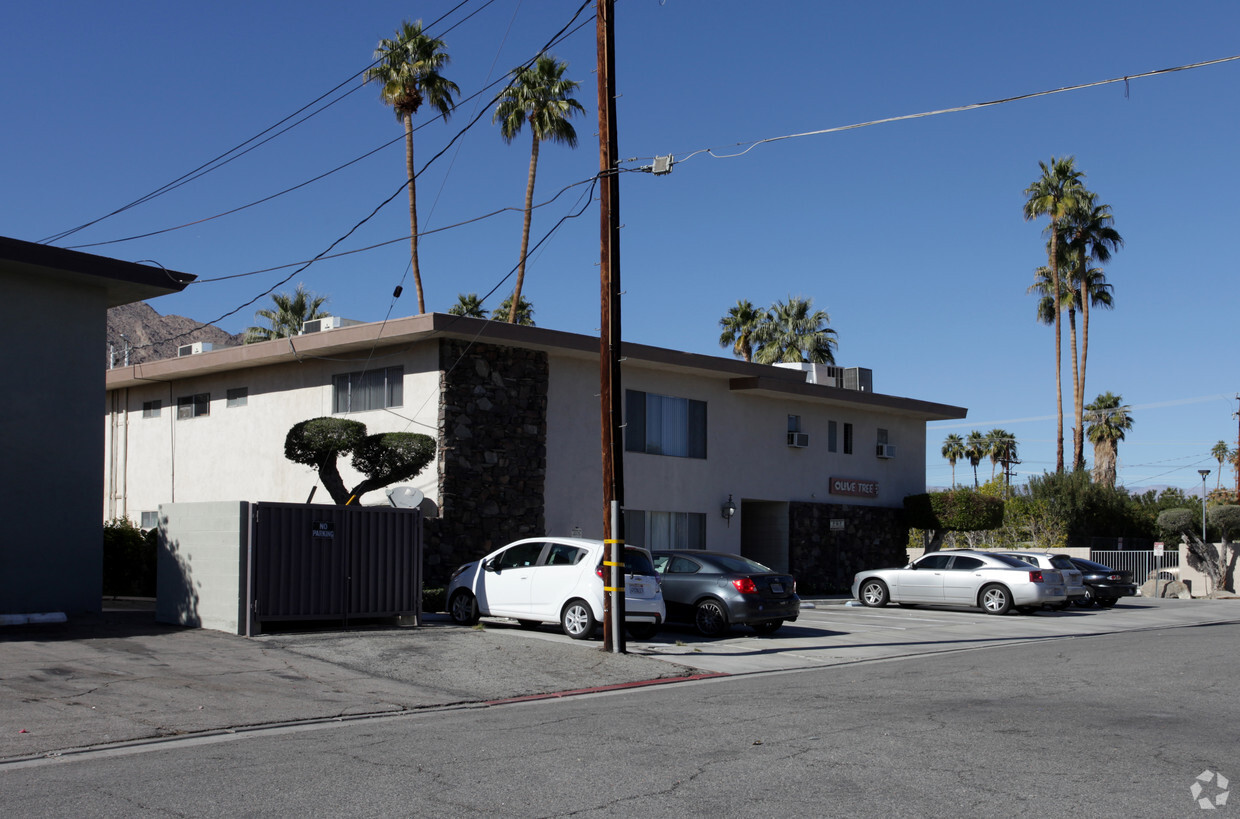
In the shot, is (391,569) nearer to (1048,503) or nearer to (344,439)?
(344,439)

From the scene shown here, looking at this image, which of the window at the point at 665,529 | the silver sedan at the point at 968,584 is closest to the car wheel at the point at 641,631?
the window at the point at 665,529

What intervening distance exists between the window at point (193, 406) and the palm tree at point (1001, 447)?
2734 inches

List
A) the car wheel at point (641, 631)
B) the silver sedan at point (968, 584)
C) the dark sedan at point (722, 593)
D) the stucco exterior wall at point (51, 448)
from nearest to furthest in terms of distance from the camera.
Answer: the stucco exterior wall at point (51, 448) → the car wheel at point (641, 631) → the dark sedan at point (722, 593) → the silver sedan at point (968, 584)

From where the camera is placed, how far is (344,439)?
68.7 ft

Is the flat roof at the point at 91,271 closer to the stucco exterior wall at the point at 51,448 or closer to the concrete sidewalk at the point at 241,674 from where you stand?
the stucco exterior wall at the point at 51,448

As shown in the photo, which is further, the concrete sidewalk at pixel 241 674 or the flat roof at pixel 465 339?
the flat roof at pixel 465 339

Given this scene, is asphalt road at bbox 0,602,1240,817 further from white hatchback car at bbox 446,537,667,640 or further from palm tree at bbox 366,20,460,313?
palm tree at bbox 366,20,460,313

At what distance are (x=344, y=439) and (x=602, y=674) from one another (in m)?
8.80

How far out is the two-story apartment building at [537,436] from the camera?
75.5 feet

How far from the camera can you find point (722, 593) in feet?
61.2

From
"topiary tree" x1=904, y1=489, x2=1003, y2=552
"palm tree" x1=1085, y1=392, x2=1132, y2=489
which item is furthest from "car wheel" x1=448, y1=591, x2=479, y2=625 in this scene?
"palm tree" x1=1085, y1=392, x2=1132, y2=489

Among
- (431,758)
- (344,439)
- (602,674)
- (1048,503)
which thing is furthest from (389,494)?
(1048,503)

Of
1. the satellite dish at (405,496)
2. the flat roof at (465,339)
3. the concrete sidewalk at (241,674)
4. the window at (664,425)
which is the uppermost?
the flat roof at (465,339)

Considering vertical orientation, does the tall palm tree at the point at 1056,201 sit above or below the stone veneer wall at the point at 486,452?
above
